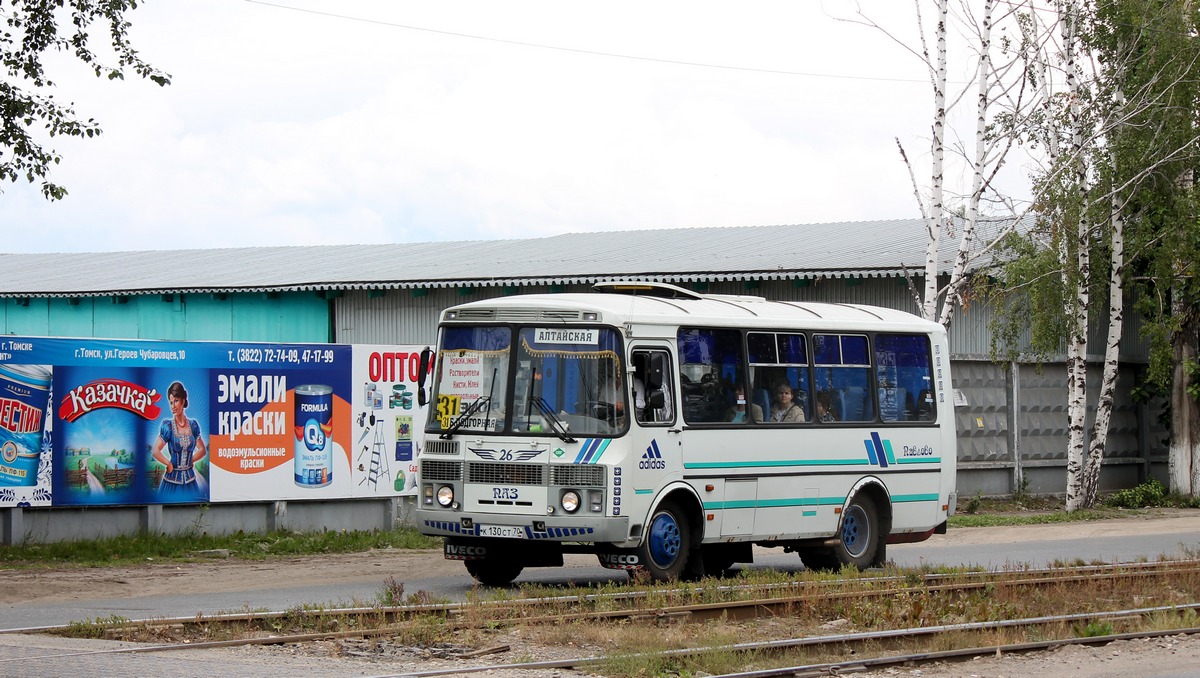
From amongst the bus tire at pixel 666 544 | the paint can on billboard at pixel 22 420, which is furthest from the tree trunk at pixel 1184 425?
the paint can on billboard at pixel 22 420

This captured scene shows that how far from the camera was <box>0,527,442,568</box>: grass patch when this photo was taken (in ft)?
54.3

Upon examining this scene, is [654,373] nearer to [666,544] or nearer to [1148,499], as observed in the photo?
[666,544]

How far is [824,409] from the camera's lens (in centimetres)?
1595

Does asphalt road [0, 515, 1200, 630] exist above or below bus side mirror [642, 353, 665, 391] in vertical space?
below

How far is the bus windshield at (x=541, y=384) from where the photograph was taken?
45.5 feet

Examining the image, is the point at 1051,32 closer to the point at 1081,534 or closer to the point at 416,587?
the point at 1081,534

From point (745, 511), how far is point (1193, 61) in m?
15.8

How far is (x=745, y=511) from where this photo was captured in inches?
592

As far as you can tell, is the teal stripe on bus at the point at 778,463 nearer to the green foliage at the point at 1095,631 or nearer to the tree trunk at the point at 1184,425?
the green foliage at the point at 1095,631

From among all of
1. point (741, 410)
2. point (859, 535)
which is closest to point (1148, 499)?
point (859, 535)

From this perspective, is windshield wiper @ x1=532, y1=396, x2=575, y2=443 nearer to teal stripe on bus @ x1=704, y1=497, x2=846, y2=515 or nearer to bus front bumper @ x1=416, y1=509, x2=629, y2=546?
bus front bumper @ x1=416, y1=509, x2=629, y2=546

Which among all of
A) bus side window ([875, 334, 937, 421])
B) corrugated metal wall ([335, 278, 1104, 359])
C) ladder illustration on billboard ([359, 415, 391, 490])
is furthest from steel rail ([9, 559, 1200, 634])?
corrugated metal wall ([335, 278, 1104, 359])

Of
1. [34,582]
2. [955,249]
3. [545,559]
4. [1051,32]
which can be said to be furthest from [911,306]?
[34,582]

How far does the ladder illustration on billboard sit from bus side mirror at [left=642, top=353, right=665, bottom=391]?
6653mm
